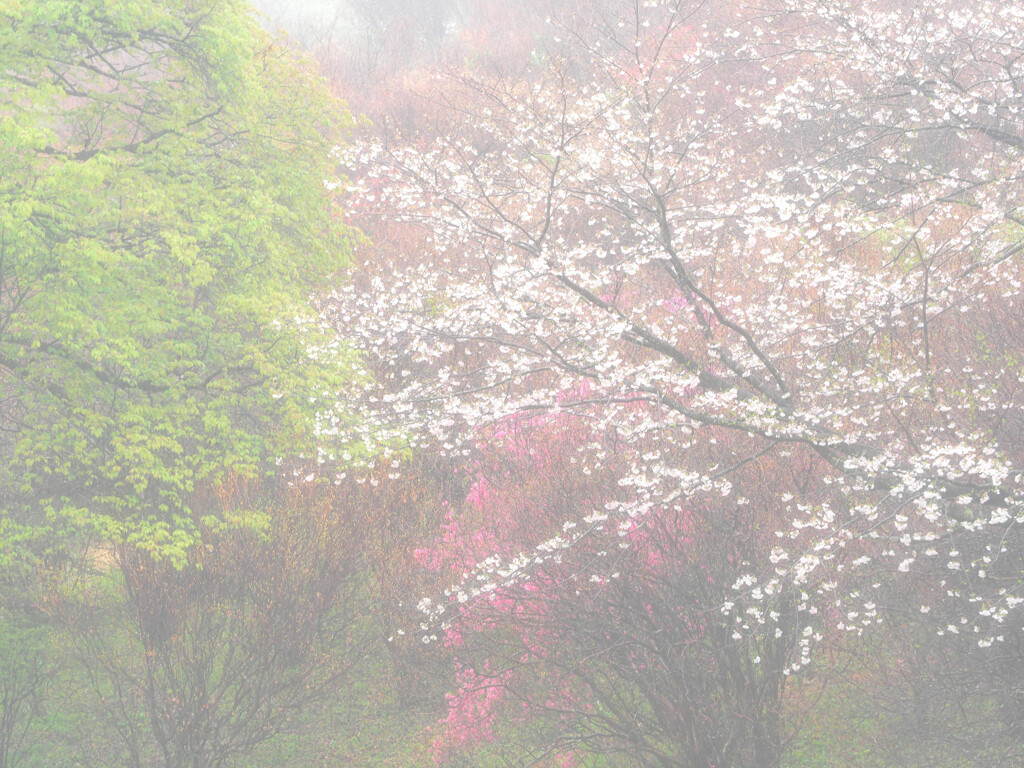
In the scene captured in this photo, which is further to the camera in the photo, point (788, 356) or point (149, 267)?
point (149, 267)

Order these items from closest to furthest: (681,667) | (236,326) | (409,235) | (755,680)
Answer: (681,667)
(755,680)
(236,326)
(409,235)

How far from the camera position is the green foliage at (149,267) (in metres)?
8.99

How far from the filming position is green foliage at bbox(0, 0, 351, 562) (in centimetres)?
899

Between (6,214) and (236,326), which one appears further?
(236,326)

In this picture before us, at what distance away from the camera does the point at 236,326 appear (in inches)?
456

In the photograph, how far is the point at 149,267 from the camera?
10.1 metres

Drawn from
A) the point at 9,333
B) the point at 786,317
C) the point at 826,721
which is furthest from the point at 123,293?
the point at 826,721

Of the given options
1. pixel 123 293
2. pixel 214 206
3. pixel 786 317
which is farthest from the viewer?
pixel 214 206

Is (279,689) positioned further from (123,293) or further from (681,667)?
(123,293)

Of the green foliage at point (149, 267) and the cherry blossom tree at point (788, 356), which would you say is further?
the green foliage at point (149, 267)

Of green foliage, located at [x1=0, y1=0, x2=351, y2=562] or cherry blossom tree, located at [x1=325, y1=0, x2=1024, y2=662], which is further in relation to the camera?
green foliage, located at [x1=0, y1=0, x2=351, y2=562]

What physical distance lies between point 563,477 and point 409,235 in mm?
12696

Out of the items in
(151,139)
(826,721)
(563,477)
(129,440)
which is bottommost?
(826,721)

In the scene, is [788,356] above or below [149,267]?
below
